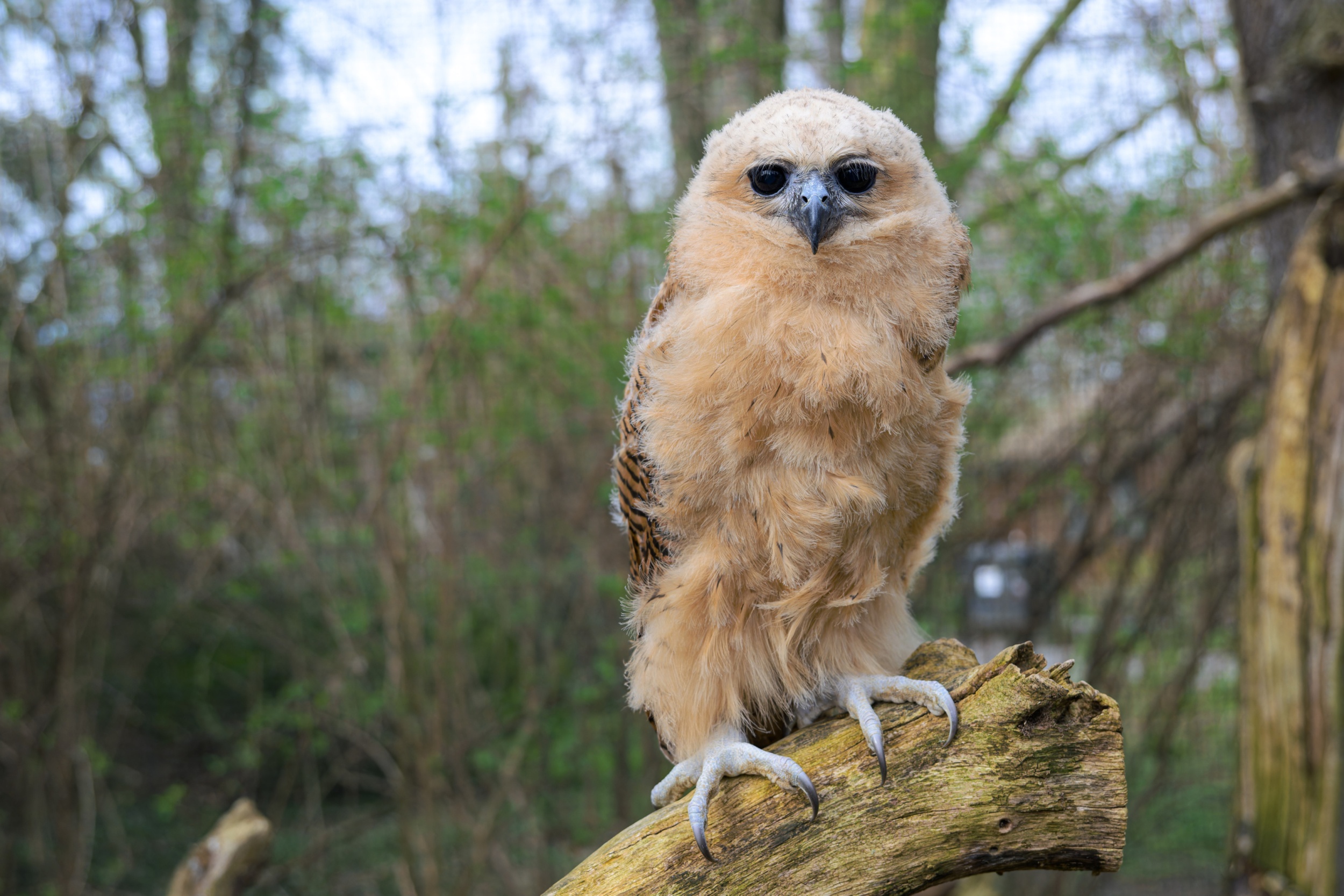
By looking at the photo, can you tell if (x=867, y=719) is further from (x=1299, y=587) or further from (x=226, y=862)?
(x=1299, y=587)

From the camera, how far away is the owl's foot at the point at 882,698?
1.75 meters

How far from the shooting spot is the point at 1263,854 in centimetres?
321

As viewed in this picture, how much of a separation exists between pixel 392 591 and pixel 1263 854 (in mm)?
3645

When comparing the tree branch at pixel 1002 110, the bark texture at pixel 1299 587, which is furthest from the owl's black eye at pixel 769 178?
the tree branch at pixel 1002 110

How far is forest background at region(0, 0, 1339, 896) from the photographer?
419 cm

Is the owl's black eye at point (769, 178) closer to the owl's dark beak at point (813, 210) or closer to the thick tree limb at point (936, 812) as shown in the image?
the owl's dark beak at point (813, 210)

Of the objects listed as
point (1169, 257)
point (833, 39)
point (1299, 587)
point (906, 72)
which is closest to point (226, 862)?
point (1299, 587)

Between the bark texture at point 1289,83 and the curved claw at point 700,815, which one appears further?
the bark texture at point 1289,83

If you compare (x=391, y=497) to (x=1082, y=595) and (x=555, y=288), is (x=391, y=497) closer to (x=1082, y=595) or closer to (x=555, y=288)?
(x=555, y=288)

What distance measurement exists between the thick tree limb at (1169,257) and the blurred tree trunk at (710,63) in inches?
72.1

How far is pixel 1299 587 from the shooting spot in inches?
124

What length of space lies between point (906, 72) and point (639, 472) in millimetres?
3321

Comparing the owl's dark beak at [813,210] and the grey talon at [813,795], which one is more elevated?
the owl's dark beak at [813,210]

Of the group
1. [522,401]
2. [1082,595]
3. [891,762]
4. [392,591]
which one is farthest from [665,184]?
[891,762]
